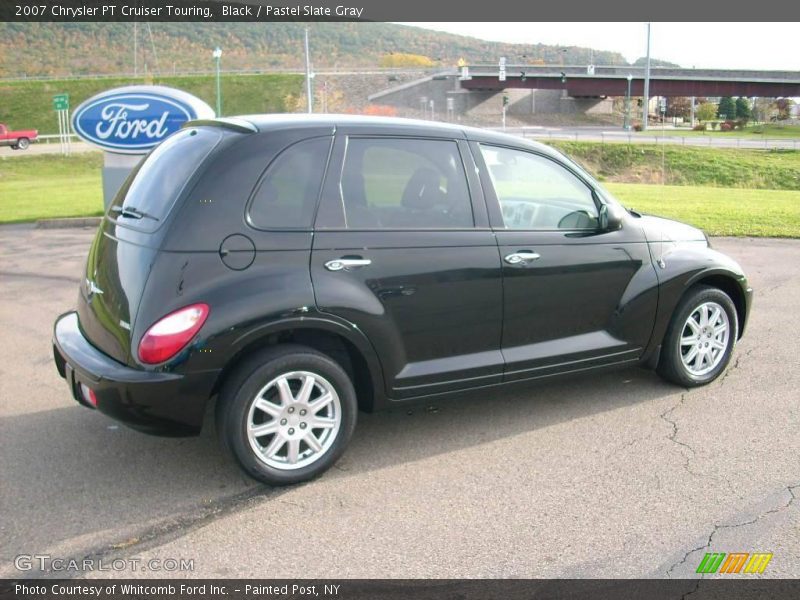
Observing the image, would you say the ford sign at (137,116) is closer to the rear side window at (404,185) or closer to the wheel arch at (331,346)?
the rear side window at (404,185)

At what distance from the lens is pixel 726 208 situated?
15.9m

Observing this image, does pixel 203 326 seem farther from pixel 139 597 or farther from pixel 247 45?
pixel 247 45

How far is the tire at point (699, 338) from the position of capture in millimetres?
5363

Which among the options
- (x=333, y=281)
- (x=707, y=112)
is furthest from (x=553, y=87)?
(x=333, y=281)

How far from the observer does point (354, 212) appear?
4.20 meters

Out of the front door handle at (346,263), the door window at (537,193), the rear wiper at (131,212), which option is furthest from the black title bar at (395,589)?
the door window at (537,193)

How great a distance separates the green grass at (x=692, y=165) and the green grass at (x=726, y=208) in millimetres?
13232

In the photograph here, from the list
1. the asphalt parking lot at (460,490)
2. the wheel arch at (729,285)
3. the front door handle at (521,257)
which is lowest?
the asphalt parking lot at (460,490)

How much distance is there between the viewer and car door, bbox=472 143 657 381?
4641mm

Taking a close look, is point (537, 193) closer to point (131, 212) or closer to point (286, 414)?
point (286, 414)

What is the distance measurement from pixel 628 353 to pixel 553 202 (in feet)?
3.62

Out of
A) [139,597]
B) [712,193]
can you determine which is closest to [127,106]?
[139,597]

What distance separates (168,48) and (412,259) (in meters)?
145

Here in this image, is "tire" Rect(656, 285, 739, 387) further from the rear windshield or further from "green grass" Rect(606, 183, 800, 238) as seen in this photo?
"green grass" Rect(606, 183, 800, 238)
